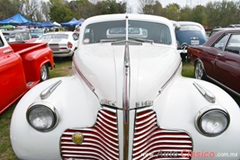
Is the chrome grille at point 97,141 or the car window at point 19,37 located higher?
the car window at point 19,37

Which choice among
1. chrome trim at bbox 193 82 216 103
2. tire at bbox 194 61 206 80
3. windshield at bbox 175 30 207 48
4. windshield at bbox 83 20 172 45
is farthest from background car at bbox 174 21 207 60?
chrome trim at bbox 193 82 216 103

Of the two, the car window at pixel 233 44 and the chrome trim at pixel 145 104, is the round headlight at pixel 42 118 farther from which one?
the car window at pixel 233 44

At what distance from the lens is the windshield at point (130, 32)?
3484 mm

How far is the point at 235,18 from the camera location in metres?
37.8

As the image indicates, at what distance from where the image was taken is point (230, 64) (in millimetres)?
4215

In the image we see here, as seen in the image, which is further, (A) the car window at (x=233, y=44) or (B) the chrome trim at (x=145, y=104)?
(A) the car window at (x=233, y=44)

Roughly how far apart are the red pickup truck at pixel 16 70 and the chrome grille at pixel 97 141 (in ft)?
6.99

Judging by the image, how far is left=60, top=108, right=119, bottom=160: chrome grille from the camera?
1936mm

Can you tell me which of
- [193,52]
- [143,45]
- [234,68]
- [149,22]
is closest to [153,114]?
[143,45]

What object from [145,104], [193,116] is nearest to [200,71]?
[193,116]

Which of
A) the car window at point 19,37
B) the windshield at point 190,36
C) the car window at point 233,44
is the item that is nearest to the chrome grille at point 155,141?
the car window at point 233,44

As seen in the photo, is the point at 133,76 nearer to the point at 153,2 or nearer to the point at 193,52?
the point at 193,52

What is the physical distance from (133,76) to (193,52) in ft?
15.5

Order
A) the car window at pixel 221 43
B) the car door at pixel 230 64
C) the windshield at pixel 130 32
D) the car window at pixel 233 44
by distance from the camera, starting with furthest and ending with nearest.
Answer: the car window at pixel 221 43, the car window at pixel 233 44, the car door at pixel 230 64, the windshield at pixel 130 32
